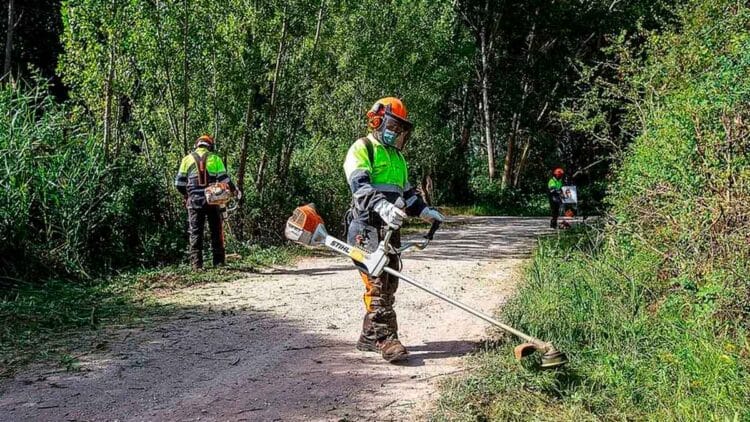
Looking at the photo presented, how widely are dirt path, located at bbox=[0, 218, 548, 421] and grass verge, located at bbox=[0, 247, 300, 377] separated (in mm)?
373

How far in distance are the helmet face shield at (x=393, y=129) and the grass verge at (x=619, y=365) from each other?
1976 millimetres

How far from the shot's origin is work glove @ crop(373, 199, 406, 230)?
5.56m

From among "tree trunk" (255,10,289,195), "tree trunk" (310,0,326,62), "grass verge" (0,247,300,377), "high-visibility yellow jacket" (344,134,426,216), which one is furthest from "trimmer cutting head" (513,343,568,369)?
"tree trunk" (310,0,326,62)

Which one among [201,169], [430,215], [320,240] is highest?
[201,169]

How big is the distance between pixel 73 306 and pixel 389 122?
15.2 feet

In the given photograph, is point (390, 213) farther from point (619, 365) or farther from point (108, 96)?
point (108, 96)

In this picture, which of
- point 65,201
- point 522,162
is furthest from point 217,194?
point 522,162

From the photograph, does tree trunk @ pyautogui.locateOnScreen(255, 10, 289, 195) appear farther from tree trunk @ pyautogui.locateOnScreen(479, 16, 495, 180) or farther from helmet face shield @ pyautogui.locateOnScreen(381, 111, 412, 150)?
→ tree trunk @ pyautogui.locateOnScreen(479, 16, 495, 180)

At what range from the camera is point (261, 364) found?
238 inches

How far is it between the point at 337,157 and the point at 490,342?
11.0 m

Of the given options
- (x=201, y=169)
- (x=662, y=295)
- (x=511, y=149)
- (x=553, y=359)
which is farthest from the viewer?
(x=511, y=149)

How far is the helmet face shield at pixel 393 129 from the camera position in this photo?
607 cm

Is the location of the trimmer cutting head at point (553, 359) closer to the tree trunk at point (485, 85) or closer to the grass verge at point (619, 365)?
the grass verge at point (619, 365)

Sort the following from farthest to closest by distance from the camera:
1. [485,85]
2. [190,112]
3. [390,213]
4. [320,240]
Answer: [485,85], [190,112], [320,240], [390,213]
